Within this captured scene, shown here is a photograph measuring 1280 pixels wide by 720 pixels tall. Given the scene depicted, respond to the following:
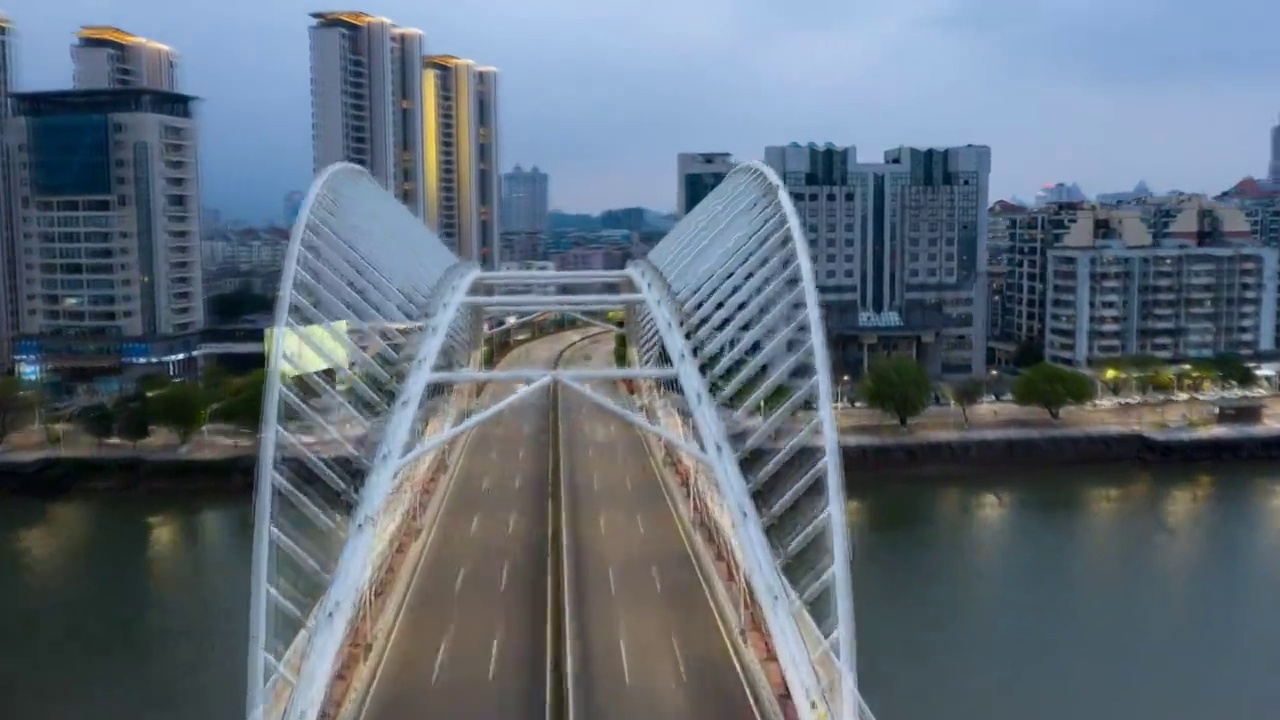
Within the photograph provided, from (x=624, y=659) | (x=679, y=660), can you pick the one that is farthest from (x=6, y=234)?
(x=679, y=660)

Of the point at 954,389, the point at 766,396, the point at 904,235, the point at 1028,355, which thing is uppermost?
the point at 904,235

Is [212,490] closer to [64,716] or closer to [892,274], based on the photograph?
[64,716]

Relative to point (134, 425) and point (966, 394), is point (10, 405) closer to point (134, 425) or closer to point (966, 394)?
point (134, 425)

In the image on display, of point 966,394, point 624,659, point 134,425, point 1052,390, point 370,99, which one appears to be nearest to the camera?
point 624,659

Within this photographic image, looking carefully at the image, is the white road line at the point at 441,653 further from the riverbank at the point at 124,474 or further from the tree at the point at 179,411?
the tree at the point at 179,411

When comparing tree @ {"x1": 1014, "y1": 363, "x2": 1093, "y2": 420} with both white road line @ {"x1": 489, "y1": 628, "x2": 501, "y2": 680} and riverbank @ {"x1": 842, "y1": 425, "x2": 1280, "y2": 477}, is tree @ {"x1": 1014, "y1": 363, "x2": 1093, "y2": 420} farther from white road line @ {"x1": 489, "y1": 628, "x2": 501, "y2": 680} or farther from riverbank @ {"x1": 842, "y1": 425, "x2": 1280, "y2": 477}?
white road line @ {"x1": 489, "y1": 628, "x2": 501, "y2": 680}

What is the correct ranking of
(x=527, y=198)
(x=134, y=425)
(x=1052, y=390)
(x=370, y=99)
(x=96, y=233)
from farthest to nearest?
(x=527, y=198) → (x=370, y=99) → (x=96, y=233) → (x=1052, y=390) → (x=134, y=425)

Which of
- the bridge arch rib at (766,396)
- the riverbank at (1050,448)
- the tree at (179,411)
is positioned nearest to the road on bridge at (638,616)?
the bridge arch rib at (766,396)
